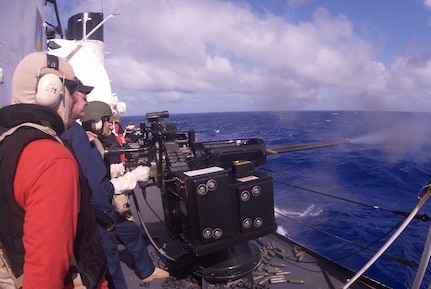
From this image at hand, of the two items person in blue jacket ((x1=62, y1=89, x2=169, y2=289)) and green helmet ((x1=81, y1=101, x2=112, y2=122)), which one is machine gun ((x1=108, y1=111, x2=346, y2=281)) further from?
green helmet ((x1=81, y1=101, x2=112, y2=122))

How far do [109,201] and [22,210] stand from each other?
1.71m

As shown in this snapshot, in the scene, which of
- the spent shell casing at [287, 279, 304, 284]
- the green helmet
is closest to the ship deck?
the spent shell casing at [287, 279, 304, 284]

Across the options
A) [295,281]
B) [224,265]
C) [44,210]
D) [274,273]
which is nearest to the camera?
[44,210]

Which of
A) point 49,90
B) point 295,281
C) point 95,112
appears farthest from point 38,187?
point 295,281

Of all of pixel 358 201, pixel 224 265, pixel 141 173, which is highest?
pixel 141 173

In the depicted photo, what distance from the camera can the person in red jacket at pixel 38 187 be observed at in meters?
1.12

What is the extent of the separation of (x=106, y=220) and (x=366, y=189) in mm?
12052

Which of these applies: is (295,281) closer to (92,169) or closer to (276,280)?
(276,280)

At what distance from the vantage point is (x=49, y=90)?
1.34 meters

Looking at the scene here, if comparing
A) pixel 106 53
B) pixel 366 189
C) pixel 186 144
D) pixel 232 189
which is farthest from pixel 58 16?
pixel 366 189

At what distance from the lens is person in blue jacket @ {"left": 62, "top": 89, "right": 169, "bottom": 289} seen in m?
2.40

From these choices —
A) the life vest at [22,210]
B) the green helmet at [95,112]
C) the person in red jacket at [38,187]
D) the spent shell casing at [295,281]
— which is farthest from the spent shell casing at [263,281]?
the green helmet at [95,112]

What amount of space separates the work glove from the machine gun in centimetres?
14

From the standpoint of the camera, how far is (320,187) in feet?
40.6
